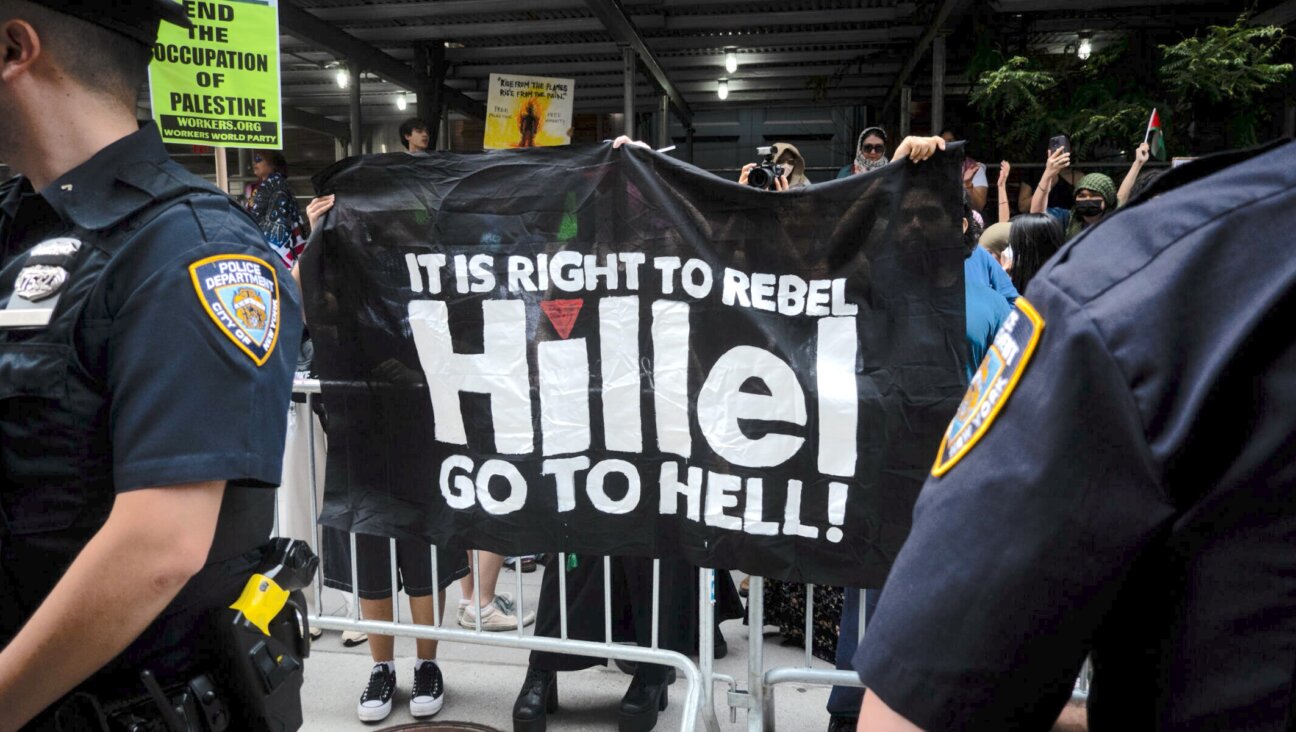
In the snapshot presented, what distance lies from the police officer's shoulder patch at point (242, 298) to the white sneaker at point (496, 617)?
3.11 metres

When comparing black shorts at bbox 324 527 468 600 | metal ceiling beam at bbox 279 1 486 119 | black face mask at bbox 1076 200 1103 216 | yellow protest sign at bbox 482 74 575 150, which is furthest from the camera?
yellow protest sign at bbox 482 74 575 150

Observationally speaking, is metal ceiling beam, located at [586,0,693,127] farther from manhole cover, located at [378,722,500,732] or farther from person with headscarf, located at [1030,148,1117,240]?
manhole cover, located at [378,722,500,732]

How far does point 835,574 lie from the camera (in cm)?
303

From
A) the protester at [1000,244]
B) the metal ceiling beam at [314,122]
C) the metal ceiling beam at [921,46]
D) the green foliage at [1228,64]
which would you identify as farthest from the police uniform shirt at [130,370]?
the metal ceiling beam at [314,122]

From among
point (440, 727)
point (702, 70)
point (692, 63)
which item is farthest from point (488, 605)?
point (702, 70)

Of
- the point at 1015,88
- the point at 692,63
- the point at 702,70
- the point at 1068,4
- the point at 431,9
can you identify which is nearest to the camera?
the point at 1015,88

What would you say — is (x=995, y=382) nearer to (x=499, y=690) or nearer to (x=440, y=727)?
(x=440, y=727)

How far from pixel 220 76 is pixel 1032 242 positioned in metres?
4.05

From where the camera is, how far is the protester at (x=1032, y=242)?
4.41 metres

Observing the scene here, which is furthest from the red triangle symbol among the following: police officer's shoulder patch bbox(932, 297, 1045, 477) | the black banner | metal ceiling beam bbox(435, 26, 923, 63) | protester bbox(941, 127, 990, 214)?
metal ceiling beam bbox(435, 26, 923, 63)

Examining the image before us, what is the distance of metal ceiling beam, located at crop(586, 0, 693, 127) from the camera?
785cm

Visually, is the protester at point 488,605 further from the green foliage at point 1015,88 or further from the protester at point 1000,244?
the green foliage at point 1015,88

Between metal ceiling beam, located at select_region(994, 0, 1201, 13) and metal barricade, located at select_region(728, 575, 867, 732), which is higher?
metal ceiling beam, located at select_region(994, 0, 1201, 13)

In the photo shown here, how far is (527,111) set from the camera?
9172 millimetres
